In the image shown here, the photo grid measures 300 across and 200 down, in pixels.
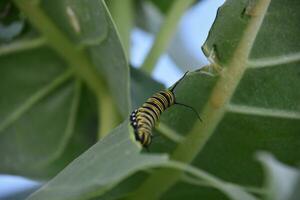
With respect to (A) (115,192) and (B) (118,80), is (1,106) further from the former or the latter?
(A) (115,192)

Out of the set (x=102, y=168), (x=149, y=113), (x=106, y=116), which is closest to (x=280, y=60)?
(x=149, y=113)

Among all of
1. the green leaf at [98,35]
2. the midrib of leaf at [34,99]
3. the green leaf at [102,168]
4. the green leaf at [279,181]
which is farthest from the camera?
the midrib of leaf at [34,99]

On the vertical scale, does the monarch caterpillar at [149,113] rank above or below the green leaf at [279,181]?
below

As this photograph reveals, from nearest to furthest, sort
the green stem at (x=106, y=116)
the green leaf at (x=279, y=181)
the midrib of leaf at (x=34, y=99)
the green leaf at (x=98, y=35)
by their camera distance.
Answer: the green leaf at (x=279, y=181) < the green leaf at (x=98, y=35) < the green stem at (x=106, y=116) < the midrib of leaf at (x=34, y=99)

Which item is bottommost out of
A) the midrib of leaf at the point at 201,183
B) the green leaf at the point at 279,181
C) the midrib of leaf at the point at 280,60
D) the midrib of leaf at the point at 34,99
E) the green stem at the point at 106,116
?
the midrib of leaf at the point at 34,99

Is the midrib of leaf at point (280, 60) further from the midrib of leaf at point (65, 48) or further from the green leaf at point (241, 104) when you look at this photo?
the midrib of leaf at point (65, 48)

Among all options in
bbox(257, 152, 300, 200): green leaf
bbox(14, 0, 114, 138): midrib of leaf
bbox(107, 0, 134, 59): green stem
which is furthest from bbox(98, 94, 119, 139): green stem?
bbox(257, 152, 300, 200): green leaf

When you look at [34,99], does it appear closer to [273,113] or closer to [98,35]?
[98,35]

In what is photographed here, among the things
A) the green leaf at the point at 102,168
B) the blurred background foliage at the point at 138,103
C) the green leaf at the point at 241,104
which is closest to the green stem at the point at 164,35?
the blurred background foliage at the point at 138,103
